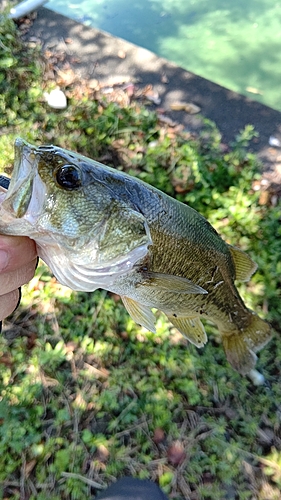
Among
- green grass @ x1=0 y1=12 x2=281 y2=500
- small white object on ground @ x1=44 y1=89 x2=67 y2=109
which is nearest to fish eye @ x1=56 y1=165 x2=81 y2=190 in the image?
green grass @ x1=0 y1=12 x2=281 y2=500

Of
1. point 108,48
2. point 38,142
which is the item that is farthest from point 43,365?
point 108,48

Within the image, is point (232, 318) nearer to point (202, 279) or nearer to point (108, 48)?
point (202, 279)

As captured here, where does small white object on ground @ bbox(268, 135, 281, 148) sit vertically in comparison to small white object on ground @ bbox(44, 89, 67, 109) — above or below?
above

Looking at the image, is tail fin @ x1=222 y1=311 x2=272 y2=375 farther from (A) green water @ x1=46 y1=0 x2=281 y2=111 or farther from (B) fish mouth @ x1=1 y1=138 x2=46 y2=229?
(A) green water @ x1=46 y1=0 x2=281 y2=111

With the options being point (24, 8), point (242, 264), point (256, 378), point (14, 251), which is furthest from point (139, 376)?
point (24, 8)

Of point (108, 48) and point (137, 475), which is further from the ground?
point (108, 48)

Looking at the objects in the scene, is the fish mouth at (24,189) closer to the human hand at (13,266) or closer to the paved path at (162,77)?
the human hand at (13,266)
